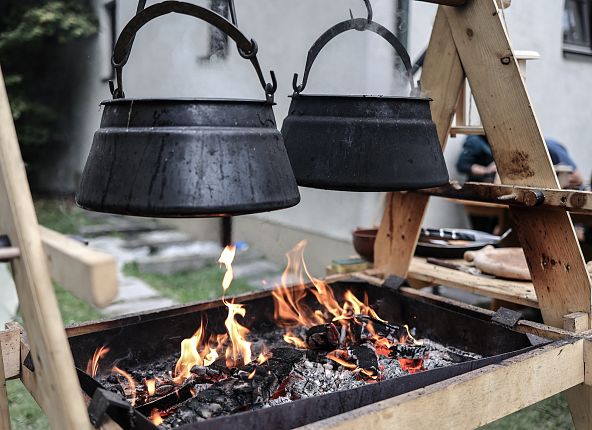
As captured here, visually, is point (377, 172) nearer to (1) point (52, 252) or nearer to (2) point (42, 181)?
(1) point (52, 252)

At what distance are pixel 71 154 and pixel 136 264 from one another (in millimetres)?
4859

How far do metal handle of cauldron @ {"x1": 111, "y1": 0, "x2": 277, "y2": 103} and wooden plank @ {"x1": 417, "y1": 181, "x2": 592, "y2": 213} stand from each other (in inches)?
48.0

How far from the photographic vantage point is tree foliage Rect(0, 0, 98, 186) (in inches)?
360

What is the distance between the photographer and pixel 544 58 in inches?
281

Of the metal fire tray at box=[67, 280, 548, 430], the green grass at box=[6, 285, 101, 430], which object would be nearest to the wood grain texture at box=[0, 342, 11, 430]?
the metal fire tray at box=[67, 280, 548, 430]

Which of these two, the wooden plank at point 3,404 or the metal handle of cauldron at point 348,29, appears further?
the metal handle of cauldron at point 348,29

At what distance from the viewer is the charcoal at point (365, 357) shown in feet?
7.61

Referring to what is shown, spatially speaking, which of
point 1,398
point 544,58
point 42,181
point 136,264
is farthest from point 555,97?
point 42,181

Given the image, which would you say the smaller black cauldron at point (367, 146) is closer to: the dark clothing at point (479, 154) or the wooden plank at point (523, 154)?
the wooden plank at point (523, 154)

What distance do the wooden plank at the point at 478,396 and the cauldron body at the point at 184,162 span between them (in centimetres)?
64

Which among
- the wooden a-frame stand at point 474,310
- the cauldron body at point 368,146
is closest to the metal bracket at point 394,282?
the wooden a-frame stand at point 474,310

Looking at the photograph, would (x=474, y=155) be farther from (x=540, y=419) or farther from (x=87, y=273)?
(x=87, y=273)

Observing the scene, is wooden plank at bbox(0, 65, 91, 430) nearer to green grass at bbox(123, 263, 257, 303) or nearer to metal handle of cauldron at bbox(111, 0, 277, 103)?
metal handle of cauldron at bbox(111, 0, 277, 103)

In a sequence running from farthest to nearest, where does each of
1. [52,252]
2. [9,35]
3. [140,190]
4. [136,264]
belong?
[9,35]
[136,264]
[52,252]
[140,190]
